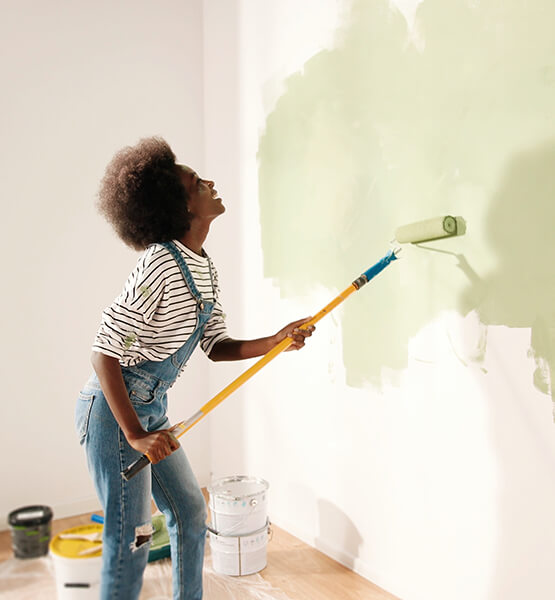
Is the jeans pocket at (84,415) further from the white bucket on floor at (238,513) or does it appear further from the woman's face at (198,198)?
the white bucket on floor at (238,513)

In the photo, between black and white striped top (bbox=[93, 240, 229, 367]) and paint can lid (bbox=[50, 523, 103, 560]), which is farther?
paint can lid (bbox=[50, 523, 103, 560])

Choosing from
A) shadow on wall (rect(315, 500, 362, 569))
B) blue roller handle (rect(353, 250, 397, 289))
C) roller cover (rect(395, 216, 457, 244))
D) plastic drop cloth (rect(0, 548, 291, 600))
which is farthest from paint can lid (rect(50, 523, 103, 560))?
roller cover (rect(395, 216, 457, 244))

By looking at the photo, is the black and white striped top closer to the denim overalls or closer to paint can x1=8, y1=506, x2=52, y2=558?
the denim overalls

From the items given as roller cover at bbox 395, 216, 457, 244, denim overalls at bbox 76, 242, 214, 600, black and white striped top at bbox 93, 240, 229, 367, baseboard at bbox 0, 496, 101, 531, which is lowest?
baseboard at bbox 0, 496, 101, 531

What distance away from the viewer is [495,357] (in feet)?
4.66

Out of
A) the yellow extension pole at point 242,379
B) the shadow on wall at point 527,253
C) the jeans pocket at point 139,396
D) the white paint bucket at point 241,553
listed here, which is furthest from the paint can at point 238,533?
the shadow on wall at point 527,253

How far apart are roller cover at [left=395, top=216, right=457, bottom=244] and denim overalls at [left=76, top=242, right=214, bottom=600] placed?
571 millimetres

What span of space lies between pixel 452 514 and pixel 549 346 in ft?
1.77

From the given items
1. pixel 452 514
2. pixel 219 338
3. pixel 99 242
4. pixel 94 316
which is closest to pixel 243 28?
pixel 99 242

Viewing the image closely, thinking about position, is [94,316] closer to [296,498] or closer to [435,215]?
[296,498]

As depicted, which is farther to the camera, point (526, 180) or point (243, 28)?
point (243, 28)

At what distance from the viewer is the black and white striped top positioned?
1227 mm

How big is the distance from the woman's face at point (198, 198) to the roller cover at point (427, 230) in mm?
502

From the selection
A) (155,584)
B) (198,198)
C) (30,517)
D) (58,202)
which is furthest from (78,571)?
(58,202)
